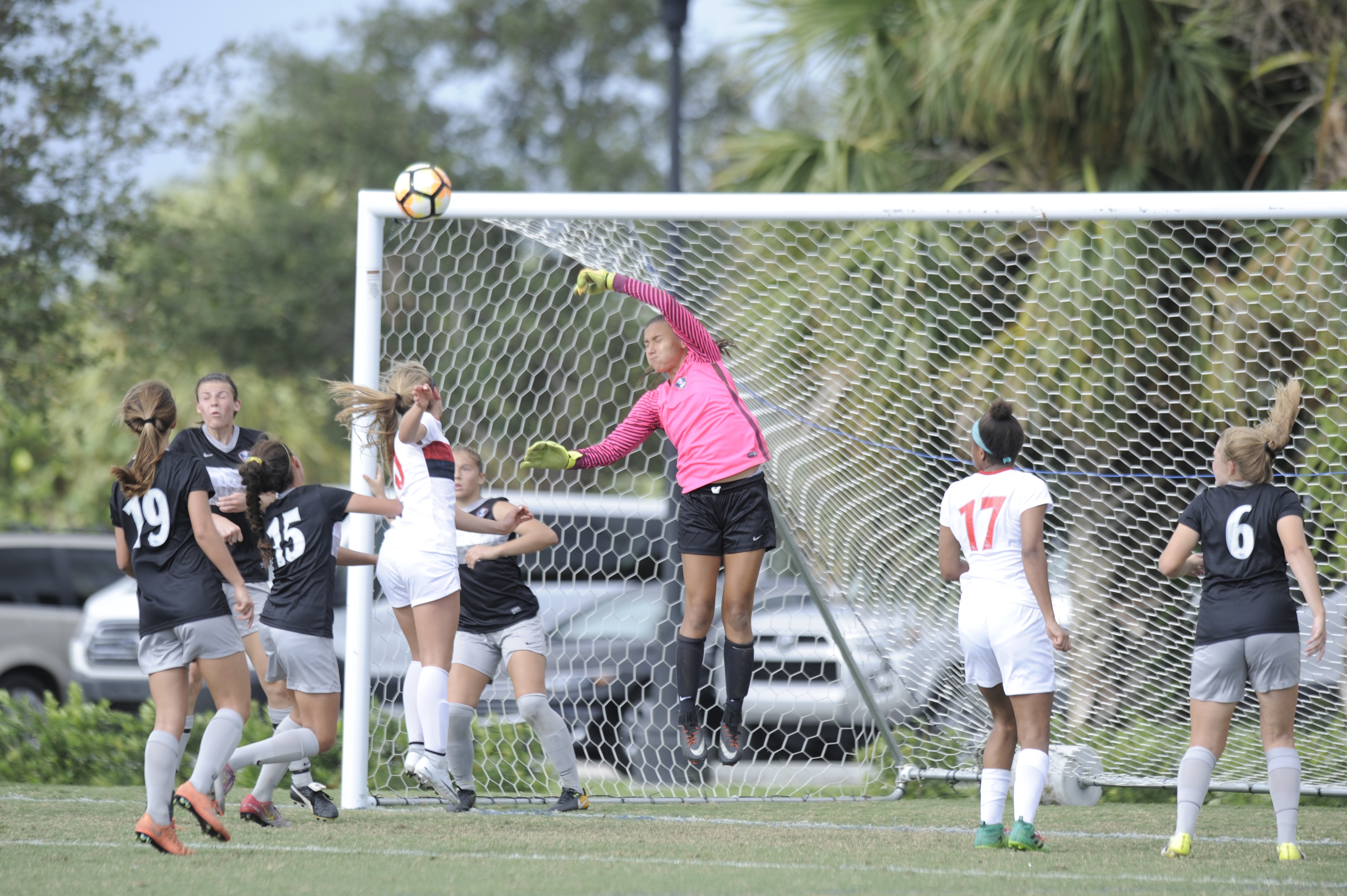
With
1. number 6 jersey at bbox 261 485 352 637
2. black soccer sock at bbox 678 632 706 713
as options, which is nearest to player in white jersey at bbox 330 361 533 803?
number 6 jersey at bbox 261 485 352 637

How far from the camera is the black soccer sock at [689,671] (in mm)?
5977

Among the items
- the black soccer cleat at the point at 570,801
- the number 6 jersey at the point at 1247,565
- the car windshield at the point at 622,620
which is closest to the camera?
the number 6 jersey at the point at 1247,565

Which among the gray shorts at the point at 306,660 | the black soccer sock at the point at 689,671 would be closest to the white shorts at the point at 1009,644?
the black soccer sock at the point at 689,671

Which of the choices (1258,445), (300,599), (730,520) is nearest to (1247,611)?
(1258,445)

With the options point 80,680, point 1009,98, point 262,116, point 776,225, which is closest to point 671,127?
point 776,225

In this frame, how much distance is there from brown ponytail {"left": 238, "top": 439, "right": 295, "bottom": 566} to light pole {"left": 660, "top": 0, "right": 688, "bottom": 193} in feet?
15.2

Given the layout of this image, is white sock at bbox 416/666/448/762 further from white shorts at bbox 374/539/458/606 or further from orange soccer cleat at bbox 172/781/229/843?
orange soccer cleat at bbox 172/781/229/843

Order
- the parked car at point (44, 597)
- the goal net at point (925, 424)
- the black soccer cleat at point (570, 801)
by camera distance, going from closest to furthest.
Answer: the black soccer cleat at point (570, 801), the goal net at point (925, 424), the parked car at point (44, 597)

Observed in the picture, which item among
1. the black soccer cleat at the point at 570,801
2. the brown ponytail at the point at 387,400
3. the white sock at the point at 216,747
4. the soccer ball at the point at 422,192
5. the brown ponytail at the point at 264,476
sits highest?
the soccer ball at the point at 422,192

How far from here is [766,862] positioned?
5.05 metres

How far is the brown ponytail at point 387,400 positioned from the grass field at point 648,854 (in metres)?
1.75

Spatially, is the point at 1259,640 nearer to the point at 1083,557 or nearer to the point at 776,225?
the point at 1083,557

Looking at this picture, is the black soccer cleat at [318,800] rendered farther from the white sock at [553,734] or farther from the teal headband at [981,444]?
the teal headband at [981,444]

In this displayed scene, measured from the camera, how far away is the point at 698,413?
6.02m
